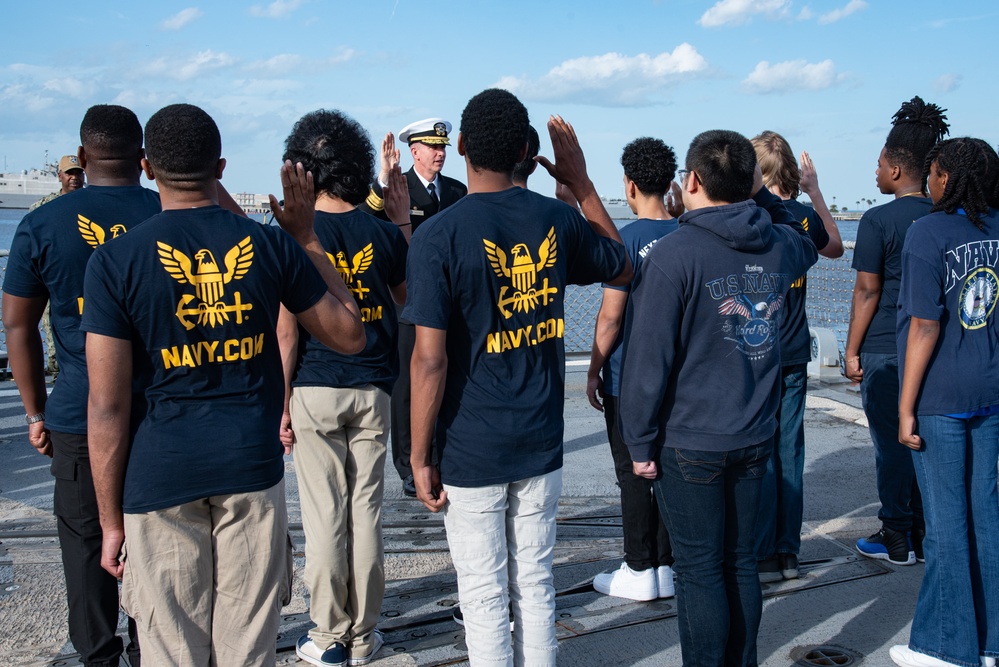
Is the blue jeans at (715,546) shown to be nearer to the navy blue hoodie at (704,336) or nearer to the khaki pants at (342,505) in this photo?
the navy blue hoodie at (704,336)

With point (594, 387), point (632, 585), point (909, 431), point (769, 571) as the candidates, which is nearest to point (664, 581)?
point (632, 585)

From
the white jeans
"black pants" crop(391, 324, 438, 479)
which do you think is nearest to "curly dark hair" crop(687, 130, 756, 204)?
the white jeans

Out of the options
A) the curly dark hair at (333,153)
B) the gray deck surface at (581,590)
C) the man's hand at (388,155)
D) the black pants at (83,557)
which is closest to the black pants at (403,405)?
the gray deck surface at (581,590)

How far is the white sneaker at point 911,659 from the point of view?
3455 mm

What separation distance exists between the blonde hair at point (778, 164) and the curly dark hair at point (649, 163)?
77cm

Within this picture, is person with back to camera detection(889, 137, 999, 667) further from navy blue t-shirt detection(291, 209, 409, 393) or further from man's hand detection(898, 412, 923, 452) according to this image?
navy blue t-shirt detection(291, 209, 409, 393)

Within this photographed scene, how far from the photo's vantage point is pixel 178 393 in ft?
8.17

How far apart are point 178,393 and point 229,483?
0.29 metres

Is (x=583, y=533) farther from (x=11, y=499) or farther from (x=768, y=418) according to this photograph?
(x=11, y=499)

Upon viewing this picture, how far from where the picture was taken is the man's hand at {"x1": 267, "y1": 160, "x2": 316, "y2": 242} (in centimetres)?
262

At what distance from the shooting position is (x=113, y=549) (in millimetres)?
2564

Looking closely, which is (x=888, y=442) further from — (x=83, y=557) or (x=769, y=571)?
(x=83, y=557)

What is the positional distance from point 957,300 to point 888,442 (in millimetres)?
1312

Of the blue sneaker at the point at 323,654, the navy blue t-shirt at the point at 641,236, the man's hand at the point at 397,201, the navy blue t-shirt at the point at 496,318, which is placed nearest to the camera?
the navy blue t-shirt at the point at 496,318
